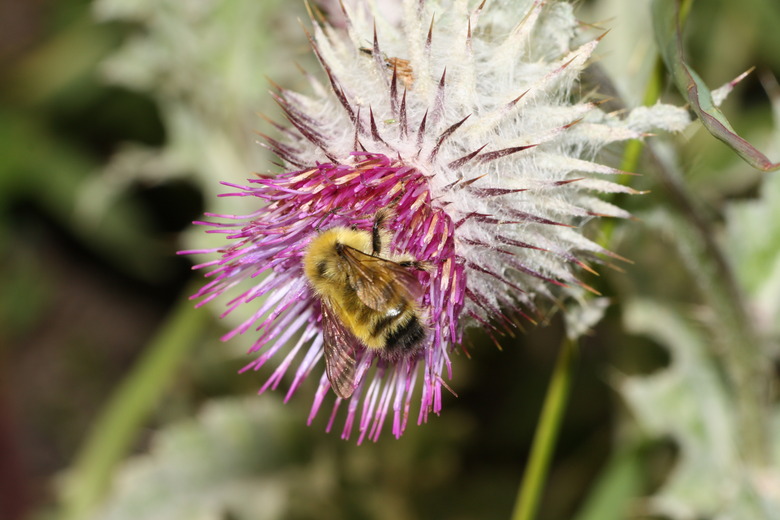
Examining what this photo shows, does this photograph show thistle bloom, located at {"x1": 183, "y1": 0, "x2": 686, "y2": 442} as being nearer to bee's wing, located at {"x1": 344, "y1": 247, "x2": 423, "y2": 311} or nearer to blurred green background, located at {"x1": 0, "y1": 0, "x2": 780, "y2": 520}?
bee's wing, located at {"x1": 344, "y1": 247, "x2": 423, "y2": 311}

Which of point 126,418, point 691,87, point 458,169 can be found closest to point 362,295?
point 458,169

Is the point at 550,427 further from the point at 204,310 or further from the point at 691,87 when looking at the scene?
the point at 204,310

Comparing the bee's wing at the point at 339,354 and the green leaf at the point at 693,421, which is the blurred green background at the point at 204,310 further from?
the bee's wing at the point at 339,354

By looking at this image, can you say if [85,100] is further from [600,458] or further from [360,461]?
[600,458]

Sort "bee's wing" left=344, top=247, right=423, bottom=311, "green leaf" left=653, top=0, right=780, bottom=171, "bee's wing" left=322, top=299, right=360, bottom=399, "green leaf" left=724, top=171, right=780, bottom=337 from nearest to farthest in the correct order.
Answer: "green leaf" left=653, top=0, right=780, bottom=171 → "bee's wing" left=344, top=247, right=423, bottom=311 → "bee's wing" left=322, top=299, right=360, bottom=399 → "green leaf" left=724, top=171, right=780, bottom=337

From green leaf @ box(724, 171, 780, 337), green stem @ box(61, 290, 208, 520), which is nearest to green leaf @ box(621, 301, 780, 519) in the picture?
green leaf @ box(724, 171, 780, 337)

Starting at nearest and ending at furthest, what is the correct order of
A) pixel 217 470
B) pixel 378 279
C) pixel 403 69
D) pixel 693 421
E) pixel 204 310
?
pixel 378 279, pixel 403 69, pixel 693 421, pixel 217 470, pixel 204 310
